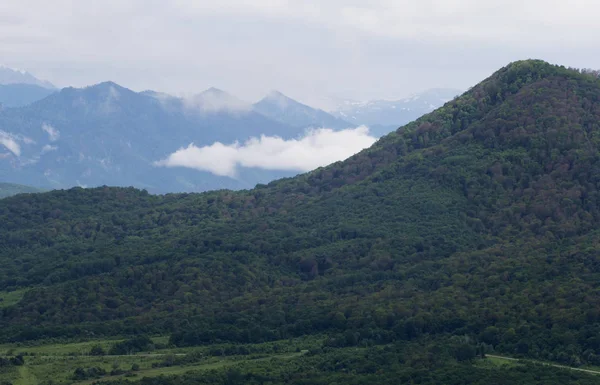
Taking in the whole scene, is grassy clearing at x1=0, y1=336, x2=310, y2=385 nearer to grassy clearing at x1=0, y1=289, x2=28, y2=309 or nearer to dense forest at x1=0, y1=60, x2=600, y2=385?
dense forest at x1=0, y1=60, x2=600, y2=385

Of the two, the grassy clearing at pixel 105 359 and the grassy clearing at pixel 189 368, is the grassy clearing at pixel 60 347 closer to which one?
the grassy clearing at pixel 105 359

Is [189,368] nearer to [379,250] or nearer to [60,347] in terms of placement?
[60,347]

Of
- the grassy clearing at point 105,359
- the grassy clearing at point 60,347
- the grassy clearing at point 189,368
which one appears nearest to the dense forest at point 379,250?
the grassy clearing at point 60,347

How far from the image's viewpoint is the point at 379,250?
100 meters

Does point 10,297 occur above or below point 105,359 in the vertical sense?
above

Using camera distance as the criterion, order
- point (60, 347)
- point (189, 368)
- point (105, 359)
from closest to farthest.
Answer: point (189, 368) < point (105, 359) < point (60, 347)

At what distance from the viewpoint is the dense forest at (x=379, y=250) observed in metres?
78.1

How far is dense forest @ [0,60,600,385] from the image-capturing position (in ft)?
256

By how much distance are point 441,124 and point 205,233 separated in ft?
107

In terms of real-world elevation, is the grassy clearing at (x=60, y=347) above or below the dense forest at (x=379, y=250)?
below

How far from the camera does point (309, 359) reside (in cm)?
7281

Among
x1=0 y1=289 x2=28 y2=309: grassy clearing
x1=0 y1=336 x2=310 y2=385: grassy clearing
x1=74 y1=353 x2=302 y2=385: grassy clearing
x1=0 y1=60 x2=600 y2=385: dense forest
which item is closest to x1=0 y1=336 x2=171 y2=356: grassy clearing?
x1=0 y1=336 x2=310 y2=385: grassy clearing

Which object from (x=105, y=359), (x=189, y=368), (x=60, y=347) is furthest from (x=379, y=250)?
(x=105, y=359)

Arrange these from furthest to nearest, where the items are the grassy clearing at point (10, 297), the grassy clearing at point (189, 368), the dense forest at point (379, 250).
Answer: the grassy clearing at point (10, 297), the dense forest at point (379, 250), the grassy clearing at point (189, 368)
